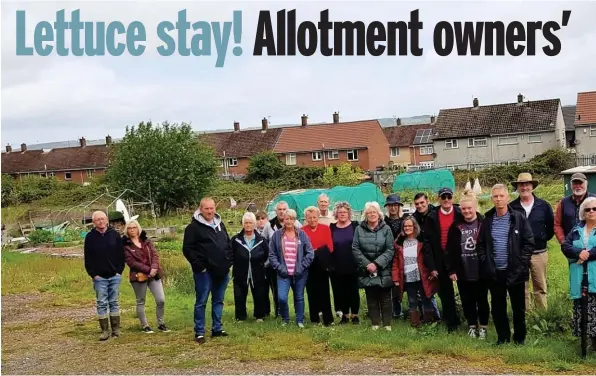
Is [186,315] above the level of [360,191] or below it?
below

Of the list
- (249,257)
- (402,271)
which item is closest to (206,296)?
(249,257)

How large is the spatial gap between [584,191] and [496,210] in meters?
1.11

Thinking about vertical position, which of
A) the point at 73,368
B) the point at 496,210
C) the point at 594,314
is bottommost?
the point at 73,368

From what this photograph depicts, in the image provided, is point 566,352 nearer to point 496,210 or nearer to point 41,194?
point 496,210

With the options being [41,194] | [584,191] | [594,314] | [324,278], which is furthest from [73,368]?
[41,194]

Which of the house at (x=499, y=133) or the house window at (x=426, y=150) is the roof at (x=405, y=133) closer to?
the house window at (x=426, y=150)

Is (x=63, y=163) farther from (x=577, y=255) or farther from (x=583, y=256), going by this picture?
(x=583, y=256)

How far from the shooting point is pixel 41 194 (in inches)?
2023

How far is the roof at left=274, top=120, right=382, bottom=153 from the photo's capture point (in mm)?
57312

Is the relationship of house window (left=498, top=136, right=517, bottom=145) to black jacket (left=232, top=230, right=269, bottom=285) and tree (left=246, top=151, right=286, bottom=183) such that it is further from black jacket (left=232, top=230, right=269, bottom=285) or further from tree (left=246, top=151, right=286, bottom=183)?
black jacket (left=232, top=230, right=269, bottom=285)

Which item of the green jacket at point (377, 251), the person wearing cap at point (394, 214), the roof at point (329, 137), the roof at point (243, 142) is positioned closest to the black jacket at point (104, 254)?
the green jacket at point (377, 251)

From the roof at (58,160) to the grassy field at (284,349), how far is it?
5937 cm

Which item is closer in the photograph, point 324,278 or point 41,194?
point 324,278

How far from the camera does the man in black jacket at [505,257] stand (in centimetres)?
696
